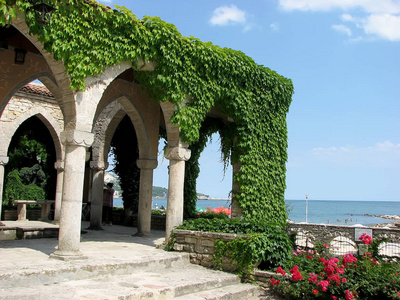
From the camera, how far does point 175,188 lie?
29.1ft

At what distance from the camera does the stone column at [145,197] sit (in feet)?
35.7

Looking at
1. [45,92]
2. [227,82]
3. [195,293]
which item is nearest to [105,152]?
[45,92]

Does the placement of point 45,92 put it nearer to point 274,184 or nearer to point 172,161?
point 172,161

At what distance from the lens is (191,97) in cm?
909

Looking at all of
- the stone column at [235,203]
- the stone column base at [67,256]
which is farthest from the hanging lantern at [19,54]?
the stone column at [235,203]

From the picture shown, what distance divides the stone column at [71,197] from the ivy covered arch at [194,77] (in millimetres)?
889

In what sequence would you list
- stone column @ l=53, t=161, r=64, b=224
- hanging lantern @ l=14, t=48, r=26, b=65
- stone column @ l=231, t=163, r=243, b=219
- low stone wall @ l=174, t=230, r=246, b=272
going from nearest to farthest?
low stone wall @ l=174, t=230, r=246, b=272, hanging lantern @ l=14, t=48, r=26, b=65, stone column @ l=231, t=163, r=243, b=219, stone column @ l=53, t=161, r=64, b=224

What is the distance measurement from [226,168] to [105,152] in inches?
144

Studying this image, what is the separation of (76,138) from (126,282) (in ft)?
8.06

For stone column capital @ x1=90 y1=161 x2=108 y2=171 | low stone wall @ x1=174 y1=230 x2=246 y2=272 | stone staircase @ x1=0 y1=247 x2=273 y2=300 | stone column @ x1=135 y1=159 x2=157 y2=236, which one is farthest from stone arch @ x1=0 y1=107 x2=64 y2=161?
stone staircase @ x1=0 y1=247 x2=273 y2=300

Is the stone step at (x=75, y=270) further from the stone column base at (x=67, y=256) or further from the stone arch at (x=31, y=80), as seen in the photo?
the stone arch at (x=31, y=80)

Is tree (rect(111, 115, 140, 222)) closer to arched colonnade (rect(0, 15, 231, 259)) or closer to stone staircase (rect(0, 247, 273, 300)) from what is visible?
arched colonnade (rect(0, 15, 231, 259))

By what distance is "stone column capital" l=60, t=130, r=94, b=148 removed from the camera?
6.94 m

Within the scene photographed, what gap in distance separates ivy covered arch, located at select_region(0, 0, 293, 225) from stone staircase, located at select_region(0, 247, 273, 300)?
2.86m
